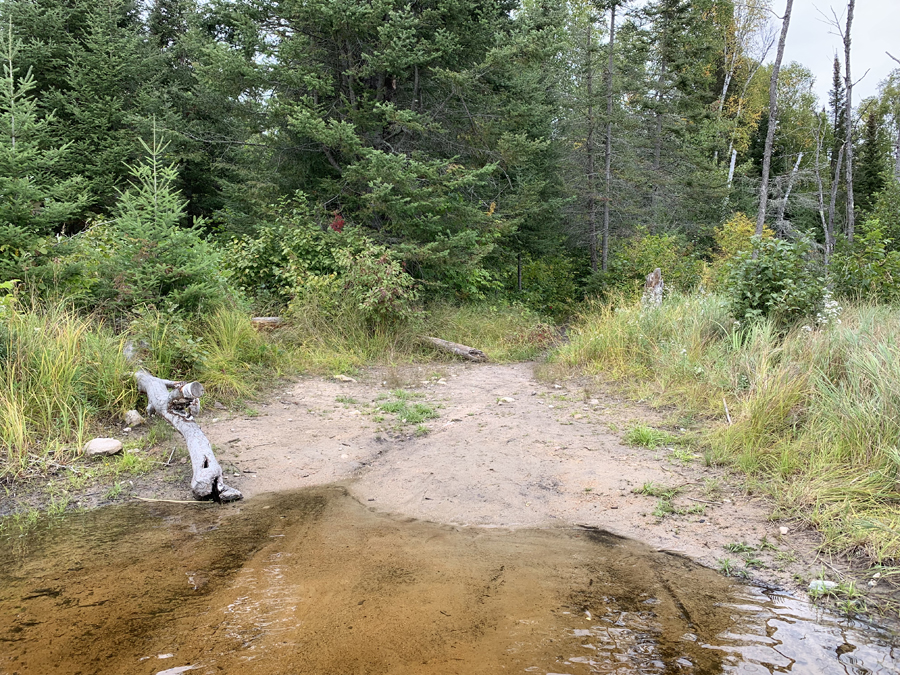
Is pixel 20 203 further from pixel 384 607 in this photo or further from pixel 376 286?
pixel 384 607

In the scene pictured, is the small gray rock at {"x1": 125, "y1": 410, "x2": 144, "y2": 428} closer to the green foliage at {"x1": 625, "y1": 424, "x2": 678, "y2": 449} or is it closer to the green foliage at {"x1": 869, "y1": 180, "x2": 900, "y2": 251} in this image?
the green foliage at {"x1": 625, "y1": 424, "x2": 678, "y2": 449}

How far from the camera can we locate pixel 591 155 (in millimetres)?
18719

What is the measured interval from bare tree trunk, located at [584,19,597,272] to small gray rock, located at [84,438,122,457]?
1634 cm

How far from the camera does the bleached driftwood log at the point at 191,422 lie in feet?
14.2

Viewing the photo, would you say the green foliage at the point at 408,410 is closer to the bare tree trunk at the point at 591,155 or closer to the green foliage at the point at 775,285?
the green foliage at the point at 775,285

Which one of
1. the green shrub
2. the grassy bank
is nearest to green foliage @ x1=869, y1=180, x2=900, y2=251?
the green shrub

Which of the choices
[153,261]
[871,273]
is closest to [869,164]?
[871,273]

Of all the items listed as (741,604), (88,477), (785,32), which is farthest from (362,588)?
(785,32)

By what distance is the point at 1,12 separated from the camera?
15.0 m

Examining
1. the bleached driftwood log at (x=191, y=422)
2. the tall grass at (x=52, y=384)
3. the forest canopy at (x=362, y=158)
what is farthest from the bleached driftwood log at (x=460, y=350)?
the tall grass at (x=52, y=384)

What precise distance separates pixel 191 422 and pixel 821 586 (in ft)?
16.0

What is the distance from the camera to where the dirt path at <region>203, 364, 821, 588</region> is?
3803 millimetres

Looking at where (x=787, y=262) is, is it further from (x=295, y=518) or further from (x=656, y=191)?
(x=656, y=191)

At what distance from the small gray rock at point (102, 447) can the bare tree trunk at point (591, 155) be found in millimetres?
16336
